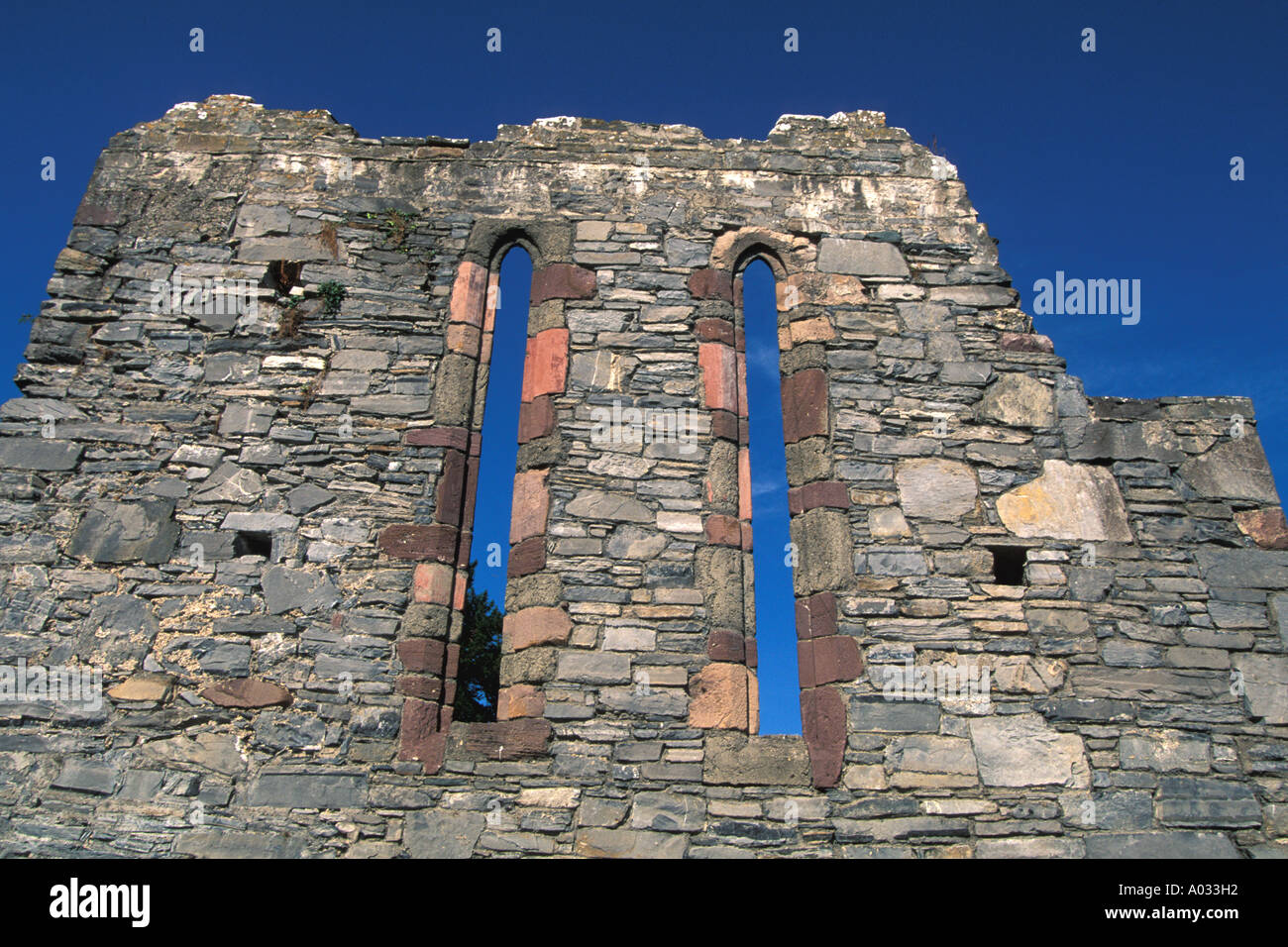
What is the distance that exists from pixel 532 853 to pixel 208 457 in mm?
3346

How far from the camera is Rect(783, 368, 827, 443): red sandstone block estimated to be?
658 cm

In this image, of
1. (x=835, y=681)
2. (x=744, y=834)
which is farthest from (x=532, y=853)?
(x=835, y=681)

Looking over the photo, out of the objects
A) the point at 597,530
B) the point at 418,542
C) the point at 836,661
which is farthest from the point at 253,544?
the point at 836,661

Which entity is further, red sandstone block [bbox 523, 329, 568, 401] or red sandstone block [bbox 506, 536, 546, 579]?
red sandstone block [bbox 523, 329, 568, 401]

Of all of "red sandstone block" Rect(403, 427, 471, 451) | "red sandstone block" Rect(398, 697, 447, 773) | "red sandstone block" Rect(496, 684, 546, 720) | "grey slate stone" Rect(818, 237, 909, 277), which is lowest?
"red sandstone block" Rect(398, 697, 447, 773)

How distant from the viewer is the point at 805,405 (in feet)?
21.9

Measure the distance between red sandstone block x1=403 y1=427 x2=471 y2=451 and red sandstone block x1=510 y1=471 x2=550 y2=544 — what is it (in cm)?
46

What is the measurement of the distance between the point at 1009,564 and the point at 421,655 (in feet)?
12.6

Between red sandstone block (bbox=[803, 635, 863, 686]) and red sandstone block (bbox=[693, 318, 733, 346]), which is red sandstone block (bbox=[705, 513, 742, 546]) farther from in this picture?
Answer: red sandstone block (bbox=[693, 318, 733, 346])

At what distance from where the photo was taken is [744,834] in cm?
537

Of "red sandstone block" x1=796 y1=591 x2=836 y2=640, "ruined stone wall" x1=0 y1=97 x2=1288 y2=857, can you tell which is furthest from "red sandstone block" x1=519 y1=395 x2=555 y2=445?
"red sandstone block" x1=796 y1=591 x2=836 y2=640

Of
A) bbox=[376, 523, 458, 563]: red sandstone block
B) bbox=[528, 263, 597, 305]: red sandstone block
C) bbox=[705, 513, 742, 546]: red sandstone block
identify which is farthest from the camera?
bbox=[528, 263, 597, 305]: red sandstone block

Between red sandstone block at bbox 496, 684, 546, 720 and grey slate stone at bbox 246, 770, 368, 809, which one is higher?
red sandstone block at bbox 496, 684, 546, 720

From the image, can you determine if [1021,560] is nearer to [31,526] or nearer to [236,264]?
[236,264]
